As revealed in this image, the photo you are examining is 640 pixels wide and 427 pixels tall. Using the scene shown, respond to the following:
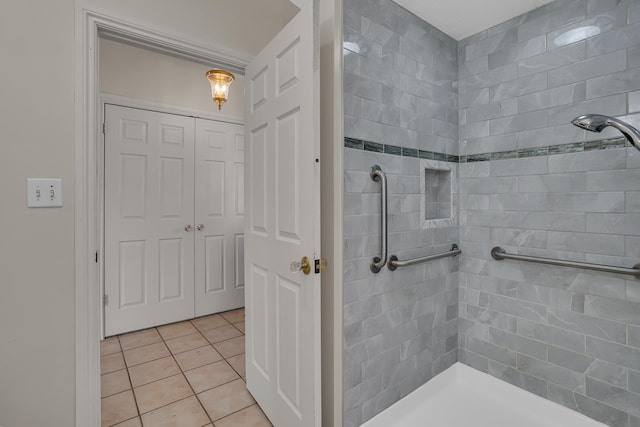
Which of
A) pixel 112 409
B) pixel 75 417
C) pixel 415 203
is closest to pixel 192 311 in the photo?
pixel 112 409

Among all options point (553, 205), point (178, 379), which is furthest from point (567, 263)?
point (178, 379)

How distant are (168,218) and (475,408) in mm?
2786

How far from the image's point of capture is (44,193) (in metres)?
1.21

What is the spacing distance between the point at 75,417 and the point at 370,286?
141 centimetres

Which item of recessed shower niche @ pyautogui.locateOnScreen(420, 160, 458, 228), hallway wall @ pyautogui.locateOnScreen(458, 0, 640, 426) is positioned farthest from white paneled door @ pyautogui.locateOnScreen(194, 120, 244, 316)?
hallway wall @ pyautogui.locateOnScreen(458, 0, 640, 426)

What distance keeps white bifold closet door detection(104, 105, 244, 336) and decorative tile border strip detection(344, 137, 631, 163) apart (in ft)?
6.67

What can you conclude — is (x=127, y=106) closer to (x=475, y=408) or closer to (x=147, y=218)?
(x=147, y=218)

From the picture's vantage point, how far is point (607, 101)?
1.48 metres

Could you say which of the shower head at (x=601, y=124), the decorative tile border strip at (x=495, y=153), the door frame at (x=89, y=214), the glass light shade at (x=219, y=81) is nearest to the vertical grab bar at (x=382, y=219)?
the decorative tile border strip at (x=495, y=153)

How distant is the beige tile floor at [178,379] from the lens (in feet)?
5.50

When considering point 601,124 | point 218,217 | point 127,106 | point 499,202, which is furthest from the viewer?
point 218,217

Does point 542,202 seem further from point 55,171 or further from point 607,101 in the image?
point 55,171

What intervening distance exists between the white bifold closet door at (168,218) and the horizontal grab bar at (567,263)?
2408mm

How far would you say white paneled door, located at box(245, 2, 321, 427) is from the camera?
1.23 m
